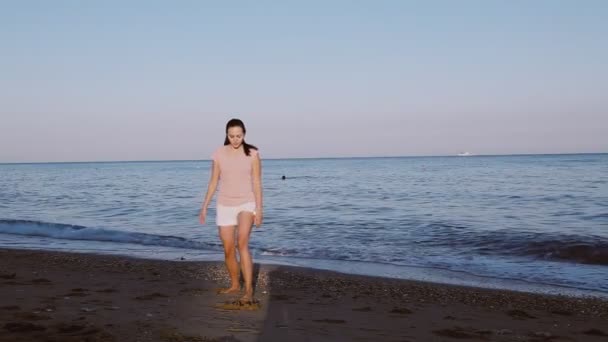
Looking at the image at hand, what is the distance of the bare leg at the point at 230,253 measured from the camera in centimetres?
586

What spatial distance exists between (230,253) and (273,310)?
2.68 feet

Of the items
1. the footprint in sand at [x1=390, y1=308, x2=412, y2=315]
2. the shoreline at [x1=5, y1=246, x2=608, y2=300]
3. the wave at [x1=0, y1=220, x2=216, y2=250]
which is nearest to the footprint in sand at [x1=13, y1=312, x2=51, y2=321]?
the footprint in sand at [x1=390, y1=308, x2=412, y2=315]

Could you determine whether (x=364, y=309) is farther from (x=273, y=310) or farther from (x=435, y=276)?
(x=435, y=276)

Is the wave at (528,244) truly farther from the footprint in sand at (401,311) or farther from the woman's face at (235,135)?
the woman's face at (235,135)

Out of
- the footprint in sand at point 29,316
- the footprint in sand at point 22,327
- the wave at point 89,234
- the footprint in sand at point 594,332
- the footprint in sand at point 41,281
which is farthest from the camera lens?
the wave at point 89,234

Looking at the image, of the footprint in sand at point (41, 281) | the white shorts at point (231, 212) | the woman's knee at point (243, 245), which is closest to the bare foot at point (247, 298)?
the woman's knee at point (243, 245)

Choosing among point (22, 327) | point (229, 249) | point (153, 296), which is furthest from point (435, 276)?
point (22, 327)

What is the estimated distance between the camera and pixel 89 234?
15.0m

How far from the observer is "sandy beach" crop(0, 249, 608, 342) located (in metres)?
Result: 4.75

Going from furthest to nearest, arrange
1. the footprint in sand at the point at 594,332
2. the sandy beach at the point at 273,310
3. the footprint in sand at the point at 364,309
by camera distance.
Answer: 1. the footprint in sand at the point at 364,309
2. the footprint in sand at the point at 594,332
3. the sandy beach at the point at 273,310

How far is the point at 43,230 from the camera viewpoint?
15.9 m

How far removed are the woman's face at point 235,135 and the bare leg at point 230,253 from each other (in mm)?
913

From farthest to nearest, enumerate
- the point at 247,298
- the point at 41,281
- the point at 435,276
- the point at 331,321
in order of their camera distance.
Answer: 1. the point at 435,276
2. the point at 41,281
3. the point at 247,298
4. the point at 331,321

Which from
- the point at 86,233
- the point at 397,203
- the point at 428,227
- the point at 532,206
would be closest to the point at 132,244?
the point at 86,233
